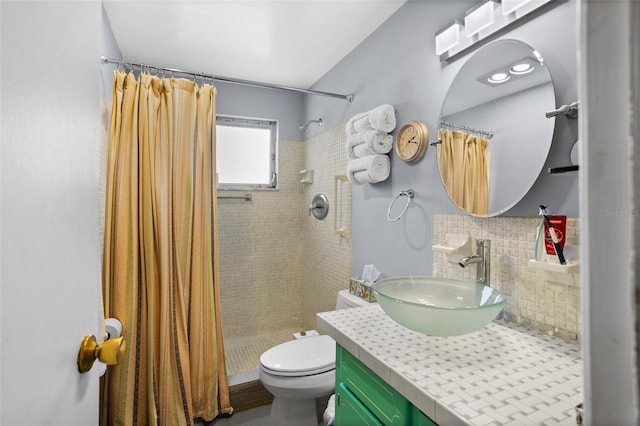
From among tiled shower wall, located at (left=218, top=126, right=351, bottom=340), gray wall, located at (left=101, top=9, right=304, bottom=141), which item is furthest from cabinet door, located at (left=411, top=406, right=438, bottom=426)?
gray wall, located at (left=101, top=9, right=304, bottom=141)

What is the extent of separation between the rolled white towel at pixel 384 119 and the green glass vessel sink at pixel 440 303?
2.90 ft

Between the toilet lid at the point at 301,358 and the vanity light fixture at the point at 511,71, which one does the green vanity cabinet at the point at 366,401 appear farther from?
the vanity light fixture at the point at 511,71

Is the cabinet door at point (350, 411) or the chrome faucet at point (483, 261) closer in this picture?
the cabinet door at point (350, 411)

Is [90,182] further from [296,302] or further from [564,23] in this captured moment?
[296,302]

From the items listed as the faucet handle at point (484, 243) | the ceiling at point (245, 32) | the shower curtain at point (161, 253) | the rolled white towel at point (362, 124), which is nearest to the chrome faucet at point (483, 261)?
the faucet handle at point (484, 243)

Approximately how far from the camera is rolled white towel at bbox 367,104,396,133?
1836 mm

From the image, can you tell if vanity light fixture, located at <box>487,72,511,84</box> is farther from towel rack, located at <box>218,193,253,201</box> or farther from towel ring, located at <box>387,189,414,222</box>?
towel rack, located at <box>218,193,253,201</box>

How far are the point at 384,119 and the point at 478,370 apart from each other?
1.34 metres

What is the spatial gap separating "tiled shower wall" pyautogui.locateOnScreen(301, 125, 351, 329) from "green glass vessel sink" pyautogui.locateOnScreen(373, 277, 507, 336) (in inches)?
42.0

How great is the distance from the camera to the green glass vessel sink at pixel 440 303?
3.16ft

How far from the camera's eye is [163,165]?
1.98 meters

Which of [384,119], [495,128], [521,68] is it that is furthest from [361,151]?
[521,68]

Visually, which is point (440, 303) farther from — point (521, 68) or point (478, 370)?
point (521, 68)

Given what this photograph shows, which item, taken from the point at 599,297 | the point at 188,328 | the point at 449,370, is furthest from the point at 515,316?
the point at 188,328
